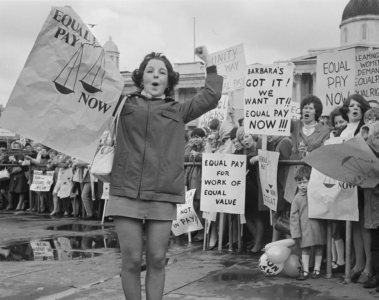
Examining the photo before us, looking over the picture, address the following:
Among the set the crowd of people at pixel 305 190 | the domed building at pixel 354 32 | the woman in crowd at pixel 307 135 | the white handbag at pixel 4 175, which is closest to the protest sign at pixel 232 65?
the crowd of people at pixel 305 190

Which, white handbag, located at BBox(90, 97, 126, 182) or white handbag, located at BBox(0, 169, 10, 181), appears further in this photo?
white handbag, located at BBox(0, 169, 10, 181)

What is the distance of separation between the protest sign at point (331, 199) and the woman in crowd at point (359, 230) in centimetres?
14

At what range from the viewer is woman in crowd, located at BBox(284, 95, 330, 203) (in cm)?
707

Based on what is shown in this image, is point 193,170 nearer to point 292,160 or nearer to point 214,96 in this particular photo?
point 292,160

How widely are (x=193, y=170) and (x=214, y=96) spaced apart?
17.7ft

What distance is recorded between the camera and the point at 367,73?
8383 millimetres

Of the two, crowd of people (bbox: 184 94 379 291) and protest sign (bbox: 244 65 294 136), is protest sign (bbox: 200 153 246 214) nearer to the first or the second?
crowd of people (bbox: 184 94 379 291)

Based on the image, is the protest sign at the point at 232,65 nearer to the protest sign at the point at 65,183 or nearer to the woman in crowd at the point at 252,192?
the woman in crowd at the point at 252,192

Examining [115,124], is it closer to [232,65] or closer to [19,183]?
[232,65]

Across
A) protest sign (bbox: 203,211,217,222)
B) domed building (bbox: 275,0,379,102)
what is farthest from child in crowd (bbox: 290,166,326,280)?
domed building (bbox: 275,0,379,102)

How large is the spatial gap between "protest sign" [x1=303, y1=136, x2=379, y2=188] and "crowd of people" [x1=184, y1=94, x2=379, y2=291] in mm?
266

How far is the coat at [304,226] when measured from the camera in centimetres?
633

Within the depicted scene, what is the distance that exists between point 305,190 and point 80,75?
128 inches


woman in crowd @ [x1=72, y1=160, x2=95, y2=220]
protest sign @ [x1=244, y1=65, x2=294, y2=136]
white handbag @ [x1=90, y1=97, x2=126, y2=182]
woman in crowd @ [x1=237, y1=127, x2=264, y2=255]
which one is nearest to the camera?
white handbag @ [x1=90, y1=97, x2=126, y2=182]
